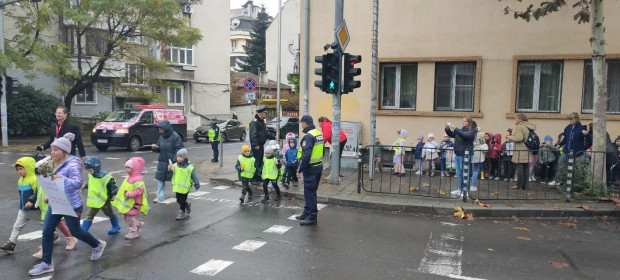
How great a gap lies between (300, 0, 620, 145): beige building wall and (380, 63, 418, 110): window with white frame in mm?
305

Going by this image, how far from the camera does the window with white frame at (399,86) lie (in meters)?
13.8

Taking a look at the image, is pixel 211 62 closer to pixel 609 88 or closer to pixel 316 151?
pixel 609 88

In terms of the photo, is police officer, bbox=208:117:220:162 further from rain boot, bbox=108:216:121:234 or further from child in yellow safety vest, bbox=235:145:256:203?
rain boot, bbox=108:216:121:234

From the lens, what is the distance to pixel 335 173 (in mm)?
10680

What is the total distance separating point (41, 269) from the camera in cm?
493

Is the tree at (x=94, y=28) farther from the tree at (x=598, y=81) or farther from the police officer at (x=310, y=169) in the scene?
the tree at (x=598, y=81)

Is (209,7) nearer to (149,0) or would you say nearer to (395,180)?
(149,0)

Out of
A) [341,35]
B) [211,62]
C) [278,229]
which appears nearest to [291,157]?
[341,35]

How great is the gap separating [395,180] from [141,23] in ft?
53.8

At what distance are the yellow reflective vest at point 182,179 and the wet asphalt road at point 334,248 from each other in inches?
21.4

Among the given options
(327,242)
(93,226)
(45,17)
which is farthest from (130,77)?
(327,242)

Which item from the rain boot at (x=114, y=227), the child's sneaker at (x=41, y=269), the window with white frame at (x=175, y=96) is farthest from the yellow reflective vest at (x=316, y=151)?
the window with white frame at (x=175, y=96)

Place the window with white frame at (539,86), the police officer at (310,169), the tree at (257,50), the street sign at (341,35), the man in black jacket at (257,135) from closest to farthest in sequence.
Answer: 1. the police officer at (310,169)
2. the street sign at (341,35)
3. the man in black jacket at (257,135)
4. the window with white frame at (539,86)
5. the tree at (257,50)

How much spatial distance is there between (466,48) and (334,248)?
8.98 m
